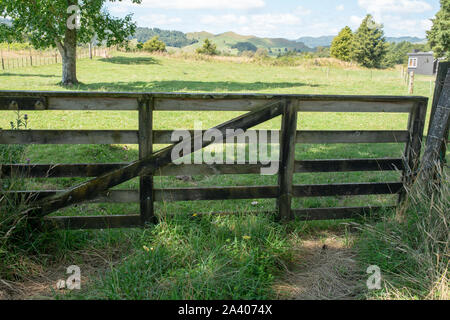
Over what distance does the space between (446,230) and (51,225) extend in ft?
13.1

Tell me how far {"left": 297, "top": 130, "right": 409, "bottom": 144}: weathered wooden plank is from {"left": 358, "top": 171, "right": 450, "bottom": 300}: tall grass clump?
0.72 metres

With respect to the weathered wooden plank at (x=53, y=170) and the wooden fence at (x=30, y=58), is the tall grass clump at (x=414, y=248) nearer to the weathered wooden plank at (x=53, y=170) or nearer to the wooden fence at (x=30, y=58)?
the weathered wooden plank at (x=53, y=170)

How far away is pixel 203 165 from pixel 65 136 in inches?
60.6

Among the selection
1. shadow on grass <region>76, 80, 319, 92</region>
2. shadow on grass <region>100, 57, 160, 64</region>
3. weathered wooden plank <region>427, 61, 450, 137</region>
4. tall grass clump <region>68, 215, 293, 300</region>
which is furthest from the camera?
shadow on grass <region>100, 57, 160, 64</region>

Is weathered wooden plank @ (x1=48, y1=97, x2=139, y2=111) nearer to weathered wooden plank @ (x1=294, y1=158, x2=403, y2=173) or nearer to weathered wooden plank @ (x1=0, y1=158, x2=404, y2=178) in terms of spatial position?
weathered wooden plank @ (x1=0, y1=158, x2=404, y2=178)

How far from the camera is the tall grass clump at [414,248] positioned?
11.4ft

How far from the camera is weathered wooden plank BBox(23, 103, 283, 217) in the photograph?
14.0ft

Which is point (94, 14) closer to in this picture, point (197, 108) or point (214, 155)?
point (214, 155)

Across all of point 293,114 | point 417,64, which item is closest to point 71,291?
point 293,114

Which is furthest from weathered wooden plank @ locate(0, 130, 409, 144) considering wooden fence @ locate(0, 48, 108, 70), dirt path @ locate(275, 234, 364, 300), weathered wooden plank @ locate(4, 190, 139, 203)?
wooden fence @ locate(0, 48, 108, 70)

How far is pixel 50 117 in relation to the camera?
40.5 feet

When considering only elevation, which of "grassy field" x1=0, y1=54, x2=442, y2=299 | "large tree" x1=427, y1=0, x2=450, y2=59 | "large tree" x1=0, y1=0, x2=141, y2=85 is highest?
"large tree" x1=427, y1=0, x2=450, y2=59

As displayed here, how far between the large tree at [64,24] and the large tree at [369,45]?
59.5 m

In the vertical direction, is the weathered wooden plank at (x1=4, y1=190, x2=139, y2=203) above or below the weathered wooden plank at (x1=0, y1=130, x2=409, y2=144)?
below
